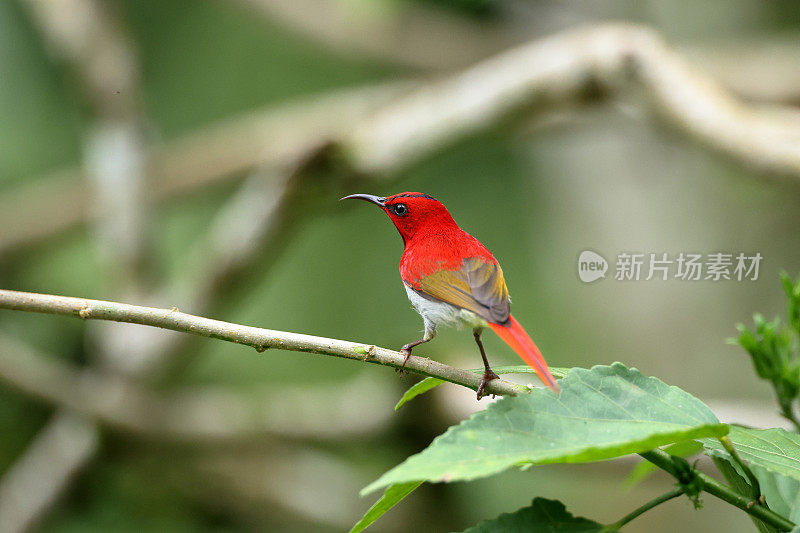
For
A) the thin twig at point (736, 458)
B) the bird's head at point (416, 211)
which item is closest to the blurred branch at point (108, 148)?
the bird's head at point (416, 211)

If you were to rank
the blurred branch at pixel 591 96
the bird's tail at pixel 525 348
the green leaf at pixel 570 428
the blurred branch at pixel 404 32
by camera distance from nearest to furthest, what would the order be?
the green leaf at pixel 570 428, the bird's tail at pixel 525 348, the blurred branch at pixel 591 96, the blurred branch at pixel 404 32

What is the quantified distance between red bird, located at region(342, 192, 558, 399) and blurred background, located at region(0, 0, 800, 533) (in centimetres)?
112

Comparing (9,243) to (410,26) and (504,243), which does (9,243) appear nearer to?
(410,26)

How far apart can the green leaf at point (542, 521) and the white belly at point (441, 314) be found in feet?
0.60

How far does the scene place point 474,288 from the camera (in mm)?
745

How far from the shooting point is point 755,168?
169 centimetres

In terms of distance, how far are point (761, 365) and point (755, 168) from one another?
82 cm

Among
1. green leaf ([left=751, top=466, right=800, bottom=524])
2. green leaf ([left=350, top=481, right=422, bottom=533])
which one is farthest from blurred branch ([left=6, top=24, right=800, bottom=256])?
green leaf ([left=350, top=481, right=422, bottom=533])

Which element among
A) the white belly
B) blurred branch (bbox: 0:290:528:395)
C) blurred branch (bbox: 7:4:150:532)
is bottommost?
blurred branch (bbox: 0:290:528:395)

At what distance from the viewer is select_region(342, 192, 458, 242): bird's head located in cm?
86

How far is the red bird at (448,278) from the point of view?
0.71m

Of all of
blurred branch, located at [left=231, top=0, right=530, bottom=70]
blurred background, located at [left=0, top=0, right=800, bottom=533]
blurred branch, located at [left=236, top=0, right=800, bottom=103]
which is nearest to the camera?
blurred background, located at [left=0, top=0, right=800, bottom=533]

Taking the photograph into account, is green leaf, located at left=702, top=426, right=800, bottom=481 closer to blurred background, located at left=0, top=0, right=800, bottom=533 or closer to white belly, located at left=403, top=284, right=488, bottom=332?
white belly, located at left=403, top=284, right=488, bottom=332

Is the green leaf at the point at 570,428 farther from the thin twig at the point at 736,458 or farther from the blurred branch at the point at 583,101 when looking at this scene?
the blurred branch at the point at 583,101
